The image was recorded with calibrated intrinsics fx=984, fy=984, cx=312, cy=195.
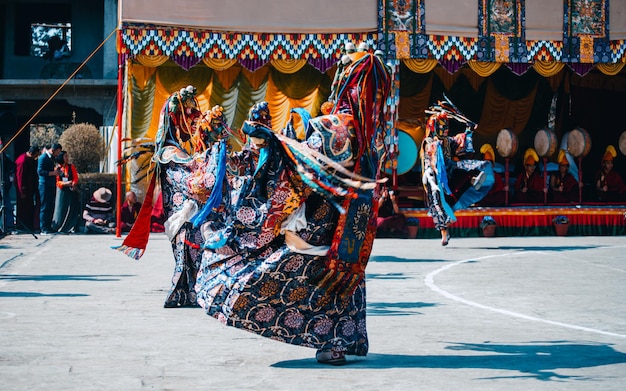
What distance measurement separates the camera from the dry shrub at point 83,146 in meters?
21.4

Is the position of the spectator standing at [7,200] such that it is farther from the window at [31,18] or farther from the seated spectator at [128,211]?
the window at [31,18]

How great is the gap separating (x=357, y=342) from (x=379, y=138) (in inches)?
54.6

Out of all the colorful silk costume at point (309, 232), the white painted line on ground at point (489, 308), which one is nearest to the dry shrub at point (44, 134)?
the white painted line on ground at point (489, 308)

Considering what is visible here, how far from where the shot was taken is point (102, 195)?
19219mm

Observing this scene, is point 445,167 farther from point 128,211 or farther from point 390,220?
point 128,211

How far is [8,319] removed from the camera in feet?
26.7

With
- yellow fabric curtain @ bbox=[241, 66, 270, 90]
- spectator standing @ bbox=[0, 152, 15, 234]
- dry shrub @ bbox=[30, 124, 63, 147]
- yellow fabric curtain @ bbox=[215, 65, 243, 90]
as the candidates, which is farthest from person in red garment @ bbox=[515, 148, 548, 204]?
dry shrub @ bbox=[30, 124, 63, 147]

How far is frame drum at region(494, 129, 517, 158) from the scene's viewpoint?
66.0ft

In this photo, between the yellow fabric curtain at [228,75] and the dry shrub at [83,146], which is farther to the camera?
the dry shrub at [83,146]

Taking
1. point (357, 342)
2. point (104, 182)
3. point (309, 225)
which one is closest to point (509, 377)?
point (357, 342)

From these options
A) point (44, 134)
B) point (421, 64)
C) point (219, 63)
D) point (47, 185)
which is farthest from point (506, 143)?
point (44, 134)

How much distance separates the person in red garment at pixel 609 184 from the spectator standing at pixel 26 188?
37.9 feet

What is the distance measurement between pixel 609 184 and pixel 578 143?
1059mm

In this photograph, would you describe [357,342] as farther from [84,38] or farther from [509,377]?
[84,38]
